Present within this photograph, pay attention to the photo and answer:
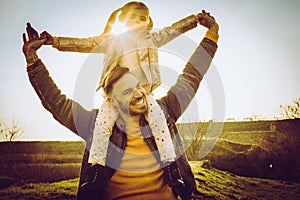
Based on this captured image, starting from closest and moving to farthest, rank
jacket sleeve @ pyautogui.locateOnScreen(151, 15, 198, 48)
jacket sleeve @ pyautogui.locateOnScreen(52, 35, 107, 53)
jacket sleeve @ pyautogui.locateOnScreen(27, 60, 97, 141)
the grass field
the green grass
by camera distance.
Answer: jacket sleeve @ pyautogui.locateOnScreen(27, 60, 97, 141)
jacket sleeve @ pyautogui.locateOnScreen(52, 35, 107, 53)
jacket sleeve @ pyautogui.locateOnScreen(151, 15, 198, 48)
the green grass
the grass field

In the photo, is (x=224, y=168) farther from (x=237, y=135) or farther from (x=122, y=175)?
(x=122, y=175)

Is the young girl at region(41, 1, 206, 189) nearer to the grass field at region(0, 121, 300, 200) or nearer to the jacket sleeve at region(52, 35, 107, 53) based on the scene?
the jacket sleeve at region(52, 35, 107, 53)

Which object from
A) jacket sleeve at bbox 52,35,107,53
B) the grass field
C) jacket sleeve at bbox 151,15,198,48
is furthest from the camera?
the grass field

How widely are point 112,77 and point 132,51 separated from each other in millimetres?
215

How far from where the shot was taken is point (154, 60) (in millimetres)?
1474

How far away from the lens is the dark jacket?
1.26m

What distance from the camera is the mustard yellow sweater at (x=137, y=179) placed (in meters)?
1.28

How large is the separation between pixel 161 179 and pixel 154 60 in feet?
1.80

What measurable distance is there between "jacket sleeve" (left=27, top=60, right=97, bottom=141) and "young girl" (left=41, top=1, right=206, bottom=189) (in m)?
0.09

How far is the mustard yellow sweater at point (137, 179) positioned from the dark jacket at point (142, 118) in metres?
0.03

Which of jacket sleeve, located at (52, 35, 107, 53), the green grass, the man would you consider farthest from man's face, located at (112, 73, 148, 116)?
the green grass

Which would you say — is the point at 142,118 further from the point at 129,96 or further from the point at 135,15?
the point at 135,15

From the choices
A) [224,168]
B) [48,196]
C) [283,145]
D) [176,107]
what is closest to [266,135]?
[283,145]

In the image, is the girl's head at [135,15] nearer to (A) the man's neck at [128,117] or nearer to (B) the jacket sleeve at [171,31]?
(B) the jacket sleeve at [171,31]
